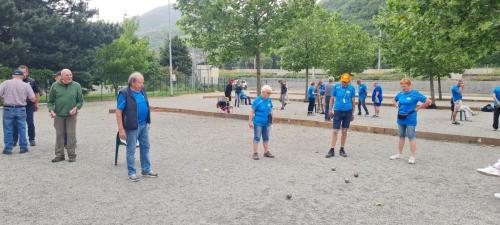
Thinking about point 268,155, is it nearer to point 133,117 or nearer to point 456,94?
point 133,117

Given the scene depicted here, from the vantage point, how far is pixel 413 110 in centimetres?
846

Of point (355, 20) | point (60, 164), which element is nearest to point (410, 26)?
point (60, 164)

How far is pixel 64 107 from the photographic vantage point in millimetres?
8305

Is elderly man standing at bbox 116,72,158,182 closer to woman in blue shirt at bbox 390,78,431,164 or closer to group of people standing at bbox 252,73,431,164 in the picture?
group of people standing at bbox 252,73,431,164

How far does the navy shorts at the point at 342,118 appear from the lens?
361 inches

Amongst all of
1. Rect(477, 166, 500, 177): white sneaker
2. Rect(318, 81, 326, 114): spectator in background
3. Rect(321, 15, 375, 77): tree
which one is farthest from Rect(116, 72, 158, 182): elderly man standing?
Rect(321, 15, 375, 77): tree

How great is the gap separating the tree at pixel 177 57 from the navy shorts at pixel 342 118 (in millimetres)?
48774

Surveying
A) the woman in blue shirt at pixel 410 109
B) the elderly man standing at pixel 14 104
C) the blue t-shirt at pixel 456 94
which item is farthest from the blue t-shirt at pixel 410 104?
the elderly man standing at pixel 14 104

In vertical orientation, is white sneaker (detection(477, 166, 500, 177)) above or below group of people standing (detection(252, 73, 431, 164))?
below

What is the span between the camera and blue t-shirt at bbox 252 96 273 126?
890 cm

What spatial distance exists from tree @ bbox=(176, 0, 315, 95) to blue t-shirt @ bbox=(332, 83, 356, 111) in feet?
32.4

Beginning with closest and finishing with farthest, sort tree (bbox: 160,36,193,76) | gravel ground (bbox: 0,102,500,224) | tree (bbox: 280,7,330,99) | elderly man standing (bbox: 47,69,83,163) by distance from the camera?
gravel ground (bbox: 0,102,500,224), elderly man standing (bbox: 47,69,83,163), tree (bbox: 280,7,330,99), tree (bbox: 160,36,193,76)

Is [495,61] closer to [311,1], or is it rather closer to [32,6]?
[311,1]

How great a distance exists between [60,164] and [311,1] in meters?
14.6
